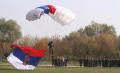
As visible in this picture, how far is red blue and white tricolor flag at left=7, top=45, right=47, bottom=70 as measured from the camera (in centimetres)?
3702

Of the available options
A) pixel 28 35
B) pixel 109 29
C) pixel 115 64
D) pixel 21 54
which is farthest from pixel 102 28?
pixel 21 54

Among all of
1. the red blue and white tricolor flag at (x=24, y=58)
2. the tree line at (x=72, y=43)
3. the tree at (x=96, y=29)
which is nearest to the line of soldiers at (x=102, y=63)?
the red blue and white tricolor flag at (x=24, y=58)

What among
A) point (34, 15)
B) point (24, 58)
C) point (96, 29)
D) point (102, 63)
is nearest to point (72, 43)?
point (96, 29)

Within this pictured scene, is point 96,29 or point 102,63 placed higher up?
point 96,29

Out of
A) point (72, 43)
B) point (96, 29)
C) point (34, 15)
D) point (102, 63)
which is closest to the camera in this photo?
point (34, 15)

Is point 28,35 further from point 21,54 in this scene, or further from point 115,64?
point 21,54

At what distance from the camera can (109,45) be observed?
291 feet

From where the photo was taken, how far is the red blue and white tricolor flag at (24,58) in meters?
37.0

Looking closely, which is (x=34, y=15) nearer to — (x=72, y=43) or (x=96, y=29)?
(x=72, y=43)

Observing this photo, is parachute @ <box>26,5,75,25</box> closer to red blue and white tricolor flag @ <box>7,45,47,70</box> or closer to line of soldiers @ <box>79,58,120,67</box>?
red blue and white tricolor flag @ <box>7,45,47,70</box>

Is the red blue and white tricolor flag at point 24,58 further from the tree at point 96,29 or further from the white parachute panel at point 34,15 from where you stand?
the tree at point 96,29

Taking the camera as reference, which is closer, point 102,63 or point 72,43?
point 102,63

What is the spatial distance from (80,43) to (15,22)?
1864cm

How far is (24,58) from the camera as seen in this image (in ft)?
124
